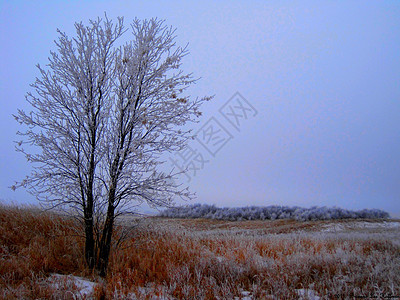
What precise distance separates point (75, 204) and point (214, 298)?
14.6 feet

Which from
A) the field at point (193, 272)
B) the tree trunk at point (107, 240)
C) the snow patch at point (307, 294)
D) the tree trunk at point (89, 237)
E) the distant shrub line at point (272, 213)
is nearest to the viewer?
the snow patch at point (307, 294)

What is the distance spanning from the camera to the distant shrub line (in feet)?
67.1

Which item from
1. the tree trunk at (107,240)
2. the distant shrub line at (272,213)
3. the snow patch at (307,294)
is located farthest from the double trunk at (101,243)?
the distant shrub line at (272,213)

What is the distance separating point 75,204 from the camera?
7477mm

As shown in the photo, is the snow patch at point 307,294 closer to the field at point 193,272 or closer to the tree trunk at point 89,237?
the field at point 193,272

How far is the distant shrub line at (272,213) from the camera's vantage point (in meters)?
20.4

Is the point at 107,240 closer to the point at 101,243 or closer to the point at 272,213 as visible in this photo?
the point at 101,243

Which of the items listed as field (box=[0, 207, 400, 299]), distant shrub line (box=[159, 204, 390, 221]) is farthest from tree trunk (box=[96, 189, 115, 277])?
distant shrub line (box=[159, 204, 390, 221])

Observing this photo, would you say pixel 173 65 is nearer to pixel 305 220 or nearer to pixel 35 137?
pixel 35 137

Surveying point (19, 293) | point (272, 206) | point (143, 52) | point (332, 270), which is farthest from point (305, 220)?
point (19, 293)

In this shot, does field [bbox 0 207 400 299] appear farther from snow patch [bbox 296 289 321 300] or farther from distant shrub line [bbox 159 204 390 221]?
distant shrub line [bbox 159 204 390 221]

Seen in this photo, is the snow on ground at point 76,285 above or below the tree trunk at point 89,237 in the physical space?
below

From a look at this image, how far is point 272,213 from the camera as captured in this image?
2252cm

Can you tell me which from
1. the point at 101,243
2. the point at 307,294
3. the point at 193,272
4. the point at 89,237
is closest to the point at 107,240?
the point at 101,243
